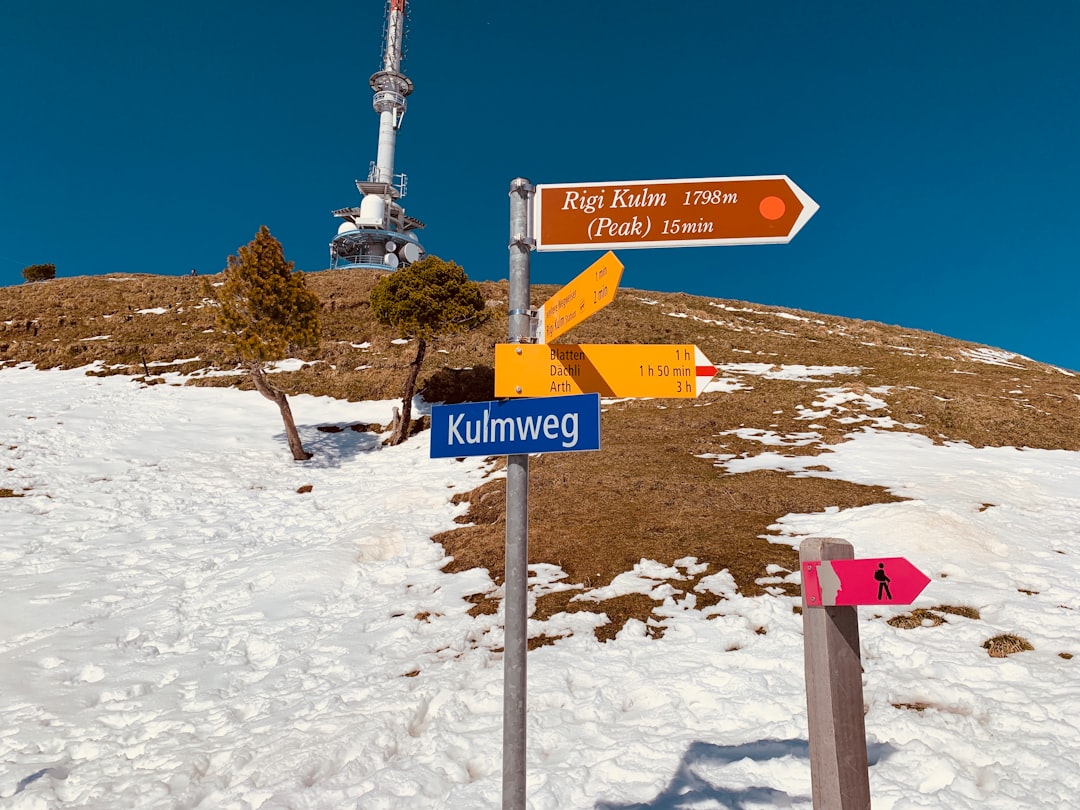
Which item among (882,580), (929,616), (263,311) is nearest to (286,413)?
(263,311)

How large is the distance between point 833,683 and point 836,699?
0.29 feet

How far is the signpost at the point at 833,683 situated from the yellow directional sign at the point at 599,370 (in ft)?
3.74

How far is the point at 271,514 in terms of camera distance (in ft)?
49.3

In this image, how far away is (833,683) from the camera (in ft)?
9.67

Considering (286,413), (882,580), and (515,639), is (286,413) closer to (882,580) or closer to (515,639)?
(515,639)

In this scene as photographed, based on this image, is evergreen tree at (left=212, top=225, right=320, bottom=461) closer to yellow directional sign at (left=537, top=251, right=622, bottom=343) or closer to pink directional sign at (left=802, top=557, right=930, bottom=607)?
yellow directional sign at (left=537, top=251, right=622, bottom=343)

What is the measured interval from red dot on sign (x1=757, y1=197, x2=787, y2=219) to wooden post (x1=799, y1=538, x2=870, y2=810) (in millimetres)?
1915

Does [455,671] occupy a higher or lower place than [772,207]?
lower

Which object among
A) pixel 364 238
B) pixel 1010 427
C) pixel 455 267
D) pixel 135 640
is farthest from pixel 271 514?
pixel 364 238

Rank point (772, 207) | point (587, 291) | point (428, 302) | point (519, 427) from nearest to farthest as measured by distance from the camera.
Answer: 1. point (519, 427)
2. point (587, 291)
3. point (772, 207)
4. point (428, 302)

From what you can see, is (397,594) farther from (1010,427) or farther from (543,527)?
(1010,427)

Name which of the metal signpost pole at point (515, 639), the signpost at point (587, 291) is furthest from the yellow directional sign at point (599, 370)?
the metal signpost pole at point (515, 639)

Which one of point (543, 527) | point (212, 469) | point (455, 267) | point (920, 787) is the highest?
point (455, 267)

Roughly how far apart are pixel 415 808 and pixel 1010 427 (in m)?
22.6
